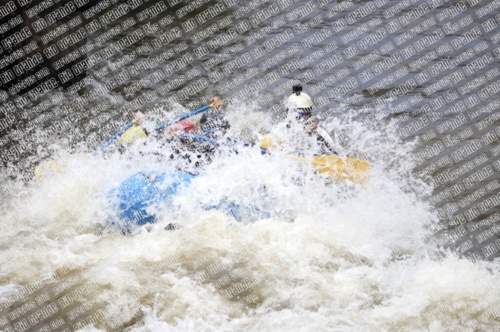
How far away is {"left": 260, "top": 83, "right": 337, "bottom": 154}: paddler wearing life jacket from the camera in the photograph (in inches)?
391

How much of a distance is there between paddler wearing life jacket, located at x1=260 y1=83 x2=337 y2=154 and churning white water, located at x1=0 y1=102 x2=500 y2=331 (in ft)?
0.64

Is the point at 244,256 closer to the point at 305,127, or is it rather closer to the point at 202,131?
the point at 305,127

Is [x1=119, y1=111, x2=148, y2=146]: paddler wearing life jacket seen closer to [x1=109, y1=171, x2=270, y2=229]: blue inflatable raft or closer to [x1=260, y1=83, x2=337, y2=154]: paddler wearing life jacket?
[x1=109, y1=171, x2=270, y2=229]: blue inflatable raft

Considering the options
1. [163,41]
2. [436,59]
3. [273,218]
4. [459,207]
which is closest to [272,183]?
[273,218]

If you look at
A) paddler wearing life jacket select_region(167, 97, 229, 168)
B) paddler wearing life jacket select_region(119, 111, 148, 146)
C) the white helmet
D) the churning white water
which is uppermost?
Answer: paddler wearing life jacket select_region(119, 111, 148, 146)

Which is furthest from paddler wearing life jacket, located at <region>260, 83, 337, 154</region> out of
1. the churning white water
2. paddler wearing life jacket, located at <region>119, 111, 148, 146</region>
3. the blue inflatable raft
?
paddler wearing life jacket, located at <region>119, 111, 148, 146</region>

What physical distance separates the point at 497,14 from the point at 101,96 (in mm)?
9700

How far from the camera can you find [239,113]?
13.0m

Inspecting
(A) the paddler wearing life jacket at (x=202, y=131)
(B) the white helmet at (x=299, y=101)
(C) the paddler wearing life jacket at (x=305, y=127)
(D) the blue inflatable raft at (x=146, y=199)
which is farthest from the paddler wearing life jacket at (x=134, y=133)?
(B) the white helmet at (x=299, y=101)

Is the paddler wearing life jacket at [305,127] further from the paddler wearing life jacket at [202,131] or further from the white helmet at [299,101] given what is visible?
the paddler wearing life jacket at [202,131]

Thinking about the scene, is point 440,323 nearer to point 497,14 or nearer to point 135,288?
point 135,288

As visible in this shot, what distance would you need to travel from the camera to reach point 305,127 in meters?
10.1

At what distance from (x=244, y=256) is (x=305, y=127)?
256cm

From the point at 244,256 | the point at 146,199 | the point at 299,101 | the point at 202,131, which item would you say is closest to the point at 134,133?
the point at 202,131
